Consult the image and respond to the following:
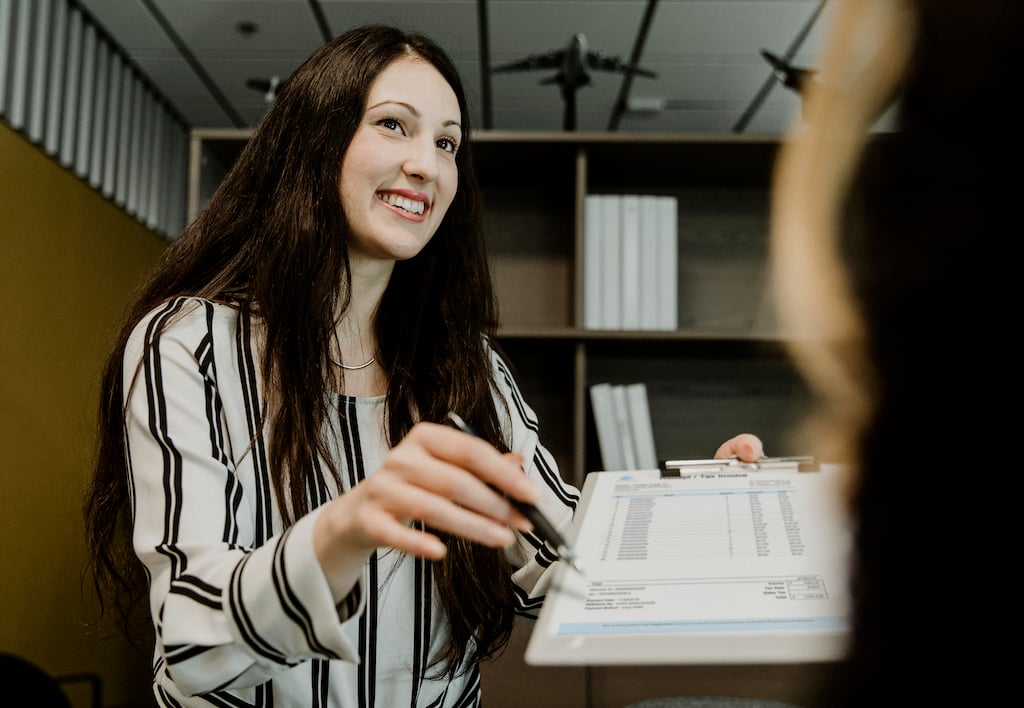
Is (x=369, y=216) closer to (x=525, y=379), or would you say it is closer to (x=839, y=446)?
(x=839, y=446)

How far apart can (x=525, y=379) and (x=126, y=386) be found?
173cm

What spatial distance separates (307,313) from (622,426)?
4.57 ft

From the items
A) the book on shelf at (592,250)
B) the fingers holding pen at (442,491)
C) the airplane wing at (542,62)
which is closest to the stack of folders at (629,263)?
the book on shelf at (592,250)

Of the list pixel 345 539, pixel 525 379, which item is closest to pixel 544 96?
pixel 525 379

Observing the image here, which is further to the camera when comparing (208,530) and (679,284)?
(679,284)

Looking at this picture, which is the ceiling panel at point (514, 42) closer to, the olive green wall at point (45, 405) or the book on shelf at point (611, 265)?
the olive green wall at point (45, 405)

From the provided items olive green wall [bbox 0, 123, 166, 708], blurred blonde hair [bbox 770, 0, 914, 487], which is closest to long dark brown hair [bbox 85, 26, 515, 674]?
blurred blonde hair [bbox 770, 0, 914, 487]

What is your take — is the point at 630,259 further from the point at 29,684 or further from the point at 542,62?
the point at 29,684

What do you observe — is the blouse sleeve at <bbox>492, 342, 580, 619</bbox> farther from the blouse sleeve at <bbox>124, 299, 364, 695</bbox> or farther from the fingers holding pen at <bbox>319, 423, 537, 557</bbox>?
the fingers holding pen at <bbox>319, 423, 537, 557</bbox>

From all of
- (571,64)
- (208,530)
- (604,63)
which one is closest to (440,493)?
(208,530)

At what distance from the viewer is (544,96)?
14.9ft

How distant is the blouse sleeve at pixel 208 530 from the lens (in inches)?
28.4

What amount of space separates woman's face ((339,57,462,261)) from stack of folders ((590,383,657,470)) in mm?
1232

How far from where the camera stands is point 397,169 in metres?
1.27
